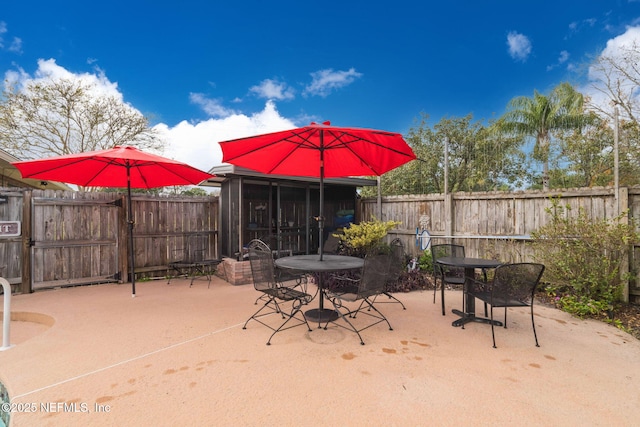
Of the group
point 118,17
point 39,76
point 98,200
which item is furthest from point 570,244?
point 39,76

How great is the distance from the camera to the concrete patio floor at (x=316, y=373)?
6.37 ft

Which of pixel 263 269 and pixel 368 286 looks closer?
pixel 368 286

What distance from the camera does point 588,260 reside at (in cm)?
395

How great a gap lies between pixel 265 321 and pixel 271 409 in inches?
65.3

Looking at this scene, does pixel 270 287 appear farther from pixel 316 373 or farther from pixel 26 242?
pixel 26 242

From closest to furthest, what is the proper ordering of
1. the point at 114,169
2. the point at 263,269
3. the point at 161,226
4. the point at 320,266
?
the point at 320,266
the point at 263,269
the point at 114,169
the point at 161,226

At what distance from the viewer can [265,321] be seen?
11.8 feet

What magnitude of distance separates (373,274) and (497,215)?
345cm

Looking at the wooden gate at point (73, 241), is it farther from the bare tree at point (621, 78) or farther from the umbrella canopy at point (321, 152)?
the bare tree at point (621, 78)

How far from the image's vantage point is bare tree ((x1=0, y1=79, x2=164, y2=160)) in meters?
11.4

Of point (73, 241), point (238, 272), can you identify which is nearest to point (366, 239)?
point (238, 272)

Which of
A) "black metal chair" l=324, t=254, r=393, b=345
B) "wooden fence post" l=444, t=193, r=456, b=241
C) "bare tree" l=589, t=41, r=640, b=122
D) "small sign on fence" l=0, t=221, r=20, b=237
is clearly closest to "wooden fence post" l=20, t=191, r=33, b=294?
"small sign on fence" l=0, t=221, r=20, b=237

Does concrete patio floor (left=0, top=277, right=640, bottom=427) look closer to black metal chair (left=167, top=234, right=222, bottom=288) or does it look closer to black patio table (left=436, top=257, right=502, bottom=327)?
black patio table (left=436, top=257, right=502, bottom=327)

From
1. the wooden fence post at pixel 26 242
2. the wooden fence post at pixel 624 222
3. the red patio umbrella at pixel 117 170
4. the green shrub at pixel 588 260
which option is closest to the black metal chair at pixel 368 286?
the green shrub at pixel 588 260
